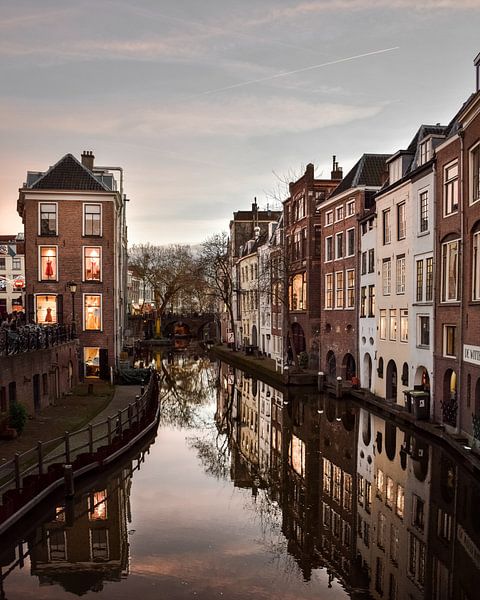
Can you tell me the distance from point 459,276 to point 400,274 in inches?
321

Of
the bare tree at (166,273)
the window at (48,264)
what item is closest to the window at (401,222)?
the window at (48,264)

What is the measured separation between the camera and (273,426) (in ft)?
94.2

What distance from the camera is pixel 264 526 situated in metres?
15.7

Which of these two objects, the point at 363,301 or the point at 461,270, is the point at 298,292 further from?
the point at 461,270

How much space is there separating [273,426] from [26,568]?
17.1 metres

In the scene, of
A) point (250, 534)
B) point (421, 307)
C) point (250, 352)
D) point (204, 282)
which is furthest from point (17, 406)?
point (204, 282)

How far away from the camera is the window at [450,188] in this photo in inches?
983

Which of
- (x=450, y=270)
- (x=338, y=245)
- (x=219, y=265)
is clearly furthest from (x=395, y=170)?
(x=219, y=265)

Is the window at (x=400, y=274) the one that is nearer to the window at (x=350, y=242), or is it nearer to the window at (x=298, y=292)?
the window at (x=350, y=242)

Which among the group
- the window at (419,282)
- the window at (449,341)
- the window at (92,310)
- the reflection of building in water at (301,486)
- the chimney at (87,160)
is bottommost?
the reflection of building in water at (301,486)

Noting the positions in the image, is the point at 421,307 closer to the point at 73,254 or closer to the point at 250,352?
the point at 73,254

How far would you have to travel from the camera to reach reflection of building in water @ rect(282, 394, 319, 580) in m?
14.4

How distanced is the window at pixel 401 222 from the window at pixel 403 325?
4019 millimetres

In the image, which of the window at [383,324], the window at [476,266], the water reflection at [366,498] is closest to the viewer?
the water reflection at [366,498]
